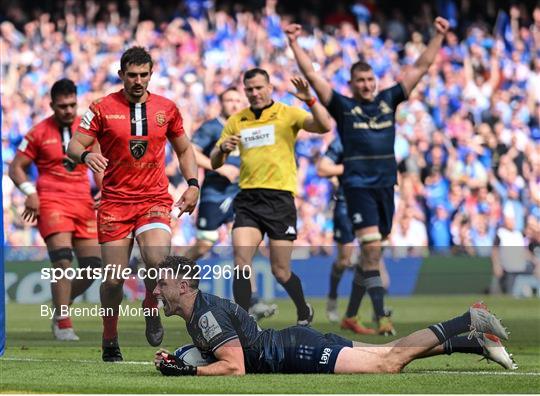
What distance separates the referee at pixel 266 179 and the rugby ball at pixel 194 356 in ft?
12.7

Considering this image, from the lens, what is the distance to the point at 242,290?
47.4ft

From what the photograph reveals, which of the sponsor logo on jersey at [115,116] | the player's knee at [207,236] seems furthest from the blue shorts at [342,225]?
the sponsor logo on jersey at [115,116]

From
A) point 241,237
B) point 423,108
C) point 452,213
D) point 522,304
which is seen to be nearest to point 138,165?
point 241,237

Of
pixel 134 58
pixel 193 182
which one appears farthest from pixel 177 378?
pixel 134 58

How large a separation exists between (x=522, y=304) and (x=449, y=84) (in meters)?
9.36

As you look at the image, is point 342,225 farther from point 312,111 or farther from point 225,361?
point 225,361

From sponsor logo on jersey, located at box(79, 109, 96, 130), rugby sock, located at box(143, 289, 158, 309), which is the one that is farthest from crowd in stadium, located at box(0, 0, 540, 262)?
sponsor logo on jersey, located at box(79, 109, 96, 130)

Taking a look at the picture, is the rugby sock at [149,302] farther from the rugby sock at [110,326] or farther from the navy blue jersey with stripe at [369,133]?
the navy blue jersey with stripe at [369,133]

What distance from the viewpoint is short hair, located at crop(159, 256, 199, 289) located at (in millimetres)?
10250

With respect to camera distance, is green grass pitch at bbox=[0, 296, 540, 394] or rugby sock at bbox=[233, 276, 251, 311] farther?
rugby sock at bbox=[233, 276, 251, 311]

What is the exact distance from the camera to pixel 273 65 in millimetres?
29797

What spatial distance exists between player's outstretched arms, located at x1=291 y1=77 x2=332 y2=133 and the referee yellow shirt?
1.04 feet

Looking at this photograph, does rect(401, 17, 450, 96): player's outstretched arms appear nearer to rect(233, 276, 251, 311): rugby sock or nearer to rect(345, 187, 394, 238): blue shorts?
rect(345, 187, 394, 238): blue shorts

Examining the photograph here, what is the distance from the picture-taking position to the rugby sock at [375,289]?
15.3 metres
